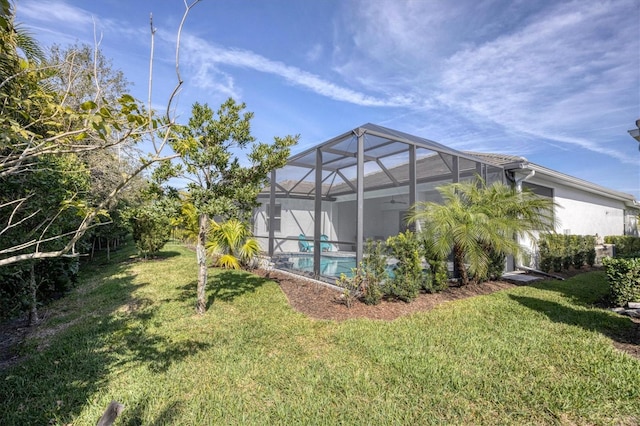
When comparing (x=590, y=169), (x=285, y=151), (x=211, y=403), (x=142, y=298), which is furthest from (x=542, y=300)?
(x=590, y=169)

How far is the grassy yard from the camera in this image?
2721mm

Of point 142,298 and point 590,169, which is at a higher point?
point 590,169

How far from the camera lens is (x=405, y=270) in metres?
6.30

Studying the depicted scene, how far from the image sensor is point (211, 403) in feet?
9.34

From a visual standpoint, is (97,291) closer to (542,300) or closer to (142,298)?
(142,298)

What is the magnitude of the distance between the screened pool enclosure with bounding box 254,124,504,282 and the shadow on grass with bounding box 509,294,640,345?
335 centimetres

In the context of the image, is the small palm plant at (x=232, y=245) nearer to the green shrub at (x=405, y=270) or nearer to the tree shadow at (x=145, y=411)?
the green shrub at (x=405, y=270)

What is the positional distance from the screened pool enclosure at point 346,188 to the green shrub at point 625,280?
4.04m

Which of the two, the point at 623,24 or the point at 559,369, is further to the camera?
the point at 623,24

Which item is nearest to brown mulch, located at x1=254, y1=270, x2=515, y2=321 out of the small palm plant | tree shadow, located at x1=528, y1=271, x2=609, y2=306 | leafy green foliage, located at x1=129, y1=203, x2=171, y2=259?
tree shadow, located at x1=528, y1=271, x2=609, y2=306

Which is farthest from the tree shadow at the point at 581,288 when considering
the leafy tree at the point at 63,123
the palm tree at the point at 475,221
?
the leafy tree at the point at 63,123

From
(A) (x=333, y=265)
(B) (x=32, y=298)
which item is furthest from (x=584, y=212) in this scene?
(B) (x=32, y=298)

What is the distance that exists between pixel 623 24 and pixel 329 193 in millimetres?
11255

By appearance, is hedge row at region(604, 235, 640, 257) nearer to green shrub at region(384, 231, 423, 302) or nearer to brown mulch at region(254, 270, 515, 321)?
brown mulch at region(254, 270, 515, 321)
